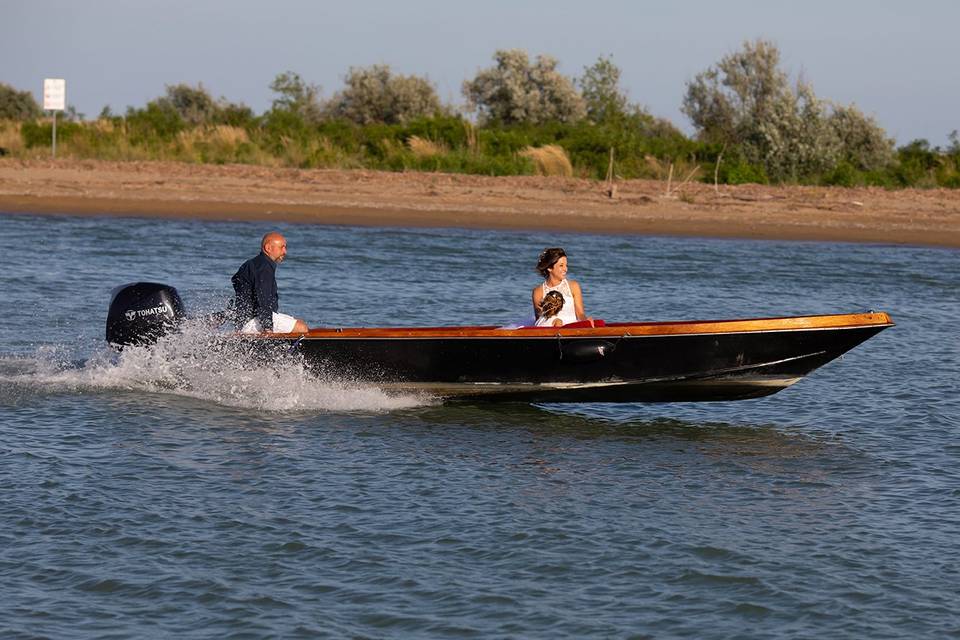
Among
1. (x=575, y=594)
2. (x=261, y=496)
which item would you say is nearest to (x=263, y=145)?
(x=261, y=496)

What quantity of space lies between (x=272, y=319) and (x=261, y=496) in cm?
250

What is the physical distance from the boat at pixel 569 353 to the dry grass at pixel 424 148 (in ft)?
65.7

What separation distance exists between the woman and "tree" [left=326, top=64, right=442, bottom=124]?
29954mm

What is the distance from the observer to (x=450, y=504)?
9.23 meters

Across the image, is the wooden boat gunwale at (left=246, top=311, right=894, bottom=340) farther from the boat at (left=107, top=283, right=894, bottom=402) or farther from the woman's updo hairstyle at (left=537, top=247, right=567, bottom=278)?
the woman's updo hairstyle at (left=537, top=247, right=567, bottom=278)

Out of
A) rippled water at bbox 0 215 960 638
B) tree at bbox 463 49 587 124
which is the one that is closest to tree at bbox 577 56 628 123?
tree at bbox 463 49 587 124

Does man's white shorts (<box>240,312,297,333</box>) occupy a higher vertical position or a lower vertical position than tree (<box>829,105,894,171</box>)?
lower

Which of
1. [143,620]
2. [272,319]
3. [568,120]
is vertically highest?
[568,120]

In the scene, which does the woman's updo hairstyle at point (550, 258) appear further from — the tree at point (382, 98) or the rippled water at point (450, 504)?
the tree at point (382, 98)

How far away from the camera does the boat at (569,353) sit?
1119 centimetres

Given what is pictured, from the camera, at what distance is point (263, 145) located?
32.6 metres

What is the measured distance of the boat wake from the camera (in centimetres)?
1169

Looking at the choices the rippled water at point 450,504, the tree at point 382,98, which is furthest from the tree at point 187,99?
the rippled water at point 450,504

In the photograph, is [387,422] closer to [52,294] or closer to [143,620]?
[143,620]
